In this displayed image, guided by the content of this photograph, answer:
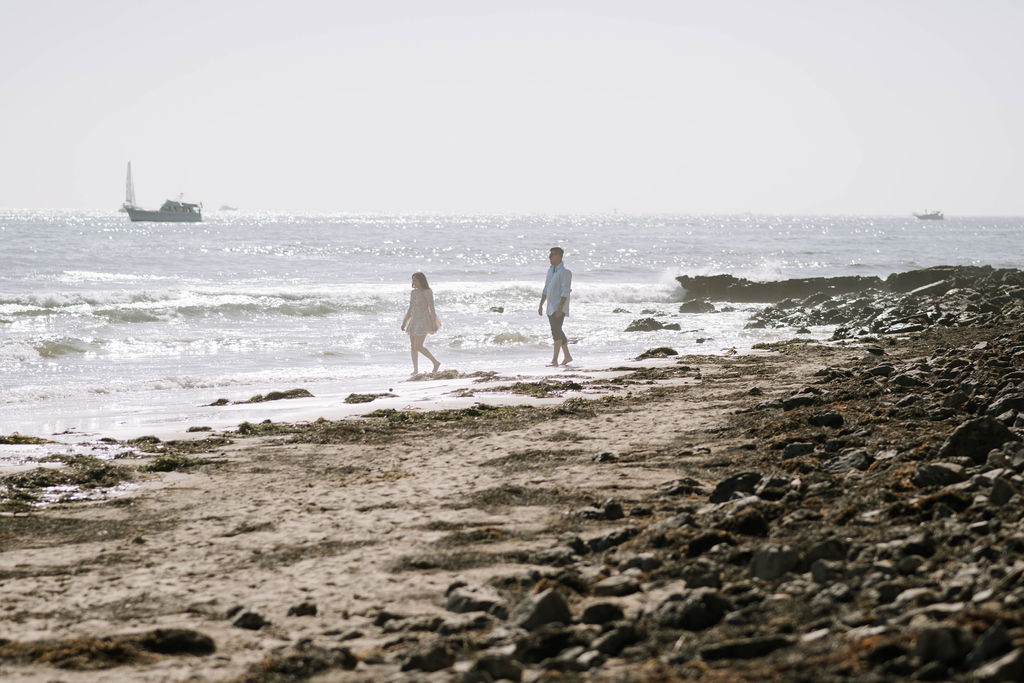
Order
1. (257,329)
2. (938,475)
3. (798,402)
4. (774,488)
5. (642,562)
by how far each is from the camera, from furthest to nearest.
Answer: (257,329) < (798,402) < (774,488) < (938,475) < (642,562)

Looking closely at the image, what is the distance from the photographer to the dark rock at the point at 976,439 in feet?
16.9

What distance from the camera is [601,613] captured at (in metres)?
3.46

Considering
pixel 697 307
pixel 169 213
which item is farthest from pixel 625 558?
pixel 169 213

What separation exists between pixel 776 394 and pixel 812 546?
6.06 m

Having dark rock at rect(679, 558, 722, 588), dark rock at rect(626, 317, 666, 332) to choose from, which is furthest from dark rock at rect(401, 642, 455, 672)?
dark rock at rect(626, 317, 666, 332)

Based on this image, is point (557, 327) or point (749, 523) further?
point (557, 327)

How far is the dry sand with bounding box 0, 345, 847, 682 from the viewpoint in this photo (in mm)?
3826

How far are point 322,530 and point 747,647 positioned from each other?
9.32 feet

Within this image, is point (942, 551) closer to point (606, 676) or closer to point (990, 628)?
point (990, 628)

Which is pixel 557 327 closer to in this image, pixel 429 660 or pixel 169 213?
pixel 429 660

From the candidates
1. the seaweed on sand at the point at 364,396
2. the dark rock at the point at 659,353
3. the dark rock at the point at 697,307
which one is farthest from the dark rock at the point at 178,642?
the dark rock at the point at 697,307

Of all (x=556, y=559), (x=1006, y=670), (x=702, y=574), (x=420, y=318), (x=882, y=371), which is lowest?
(x=556, y=559)

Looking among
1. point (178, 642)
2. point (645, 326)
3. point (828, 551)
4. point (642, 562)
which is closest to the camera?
point (178, 642)

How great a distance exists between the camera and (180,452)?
7820 millimetres
